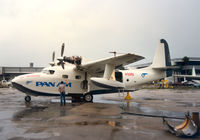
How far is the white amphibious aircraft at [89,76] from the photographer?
15055 mm

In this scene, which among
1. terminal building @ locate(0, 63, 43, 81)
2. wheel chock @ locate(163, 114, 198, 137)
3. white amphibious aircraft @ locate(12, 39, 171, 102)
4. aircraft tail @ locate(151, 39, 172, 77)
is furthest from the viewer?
terminal building @ locate(0, 63, 43, 81)

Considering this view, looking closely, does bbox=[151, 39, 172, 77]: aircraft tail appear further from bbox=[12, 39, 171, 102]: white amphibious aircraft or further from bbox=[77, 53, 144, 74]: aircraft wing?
bbox=[77, 53, 144, 74]: aircraft wing

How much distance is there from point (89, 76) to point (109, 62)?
291cm

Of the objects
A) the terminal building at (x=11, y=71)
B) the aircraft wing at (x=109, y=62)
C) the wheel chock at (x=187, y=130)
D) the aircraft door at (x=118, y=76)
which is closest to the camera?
the wheel chock at (x=187, y=130)

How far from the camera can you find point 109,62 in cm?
1497

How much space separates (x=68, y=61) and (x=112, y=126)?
999 centimetres

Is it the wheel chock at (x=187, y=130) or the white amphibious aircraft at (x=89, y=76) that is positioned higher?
the white amphibious aircraft at (x=89, y=76)

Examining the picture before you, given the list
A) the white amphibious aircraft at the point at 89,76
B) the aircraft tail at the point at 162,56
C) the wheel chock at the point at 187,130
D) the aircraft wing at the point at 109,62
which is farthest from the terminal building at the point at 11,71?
the wheel chock at the point at 187,130

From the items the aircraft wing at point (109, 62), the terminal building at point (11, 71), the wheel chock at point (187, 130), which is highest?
the terminal building at point (11, 71)

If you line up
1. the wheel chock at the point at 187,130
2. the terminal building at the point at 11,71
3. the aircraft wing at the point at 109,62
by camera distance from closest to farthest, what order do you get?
1. the wheel chock at the point at 187,130
2. the aircraft wing at the point at 109,62
3. the terminal building at the point at 11,71

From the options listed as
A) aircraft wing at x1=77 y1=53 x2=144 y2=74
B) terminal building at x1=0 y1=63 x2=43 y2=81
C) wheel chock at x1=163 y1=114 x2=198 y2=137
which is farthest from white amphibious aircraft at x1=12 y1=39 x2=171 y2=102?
terminal building at x1=0 y1=63 x2=43 y2=81

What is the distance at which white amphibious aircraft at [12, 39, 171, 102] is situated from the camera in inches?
593

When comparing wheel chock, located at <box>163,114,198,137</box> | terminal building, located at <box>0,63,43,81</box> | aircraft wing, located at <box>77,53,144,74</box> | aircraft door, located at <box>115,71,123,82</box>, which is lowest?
wheel chock, located at <box>163,114,198,137</box>

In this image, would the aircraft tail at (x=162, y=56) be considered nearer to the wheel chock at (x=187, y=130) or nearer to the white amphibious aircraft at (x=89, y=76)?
the white amphibious aircraft at (x=89, y=76)
